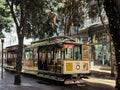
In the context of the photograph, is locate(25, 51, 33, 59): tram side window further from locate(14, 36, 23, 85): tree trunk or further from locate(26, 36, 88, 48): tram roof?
locate(14, 36, 23, 85): tree trunk

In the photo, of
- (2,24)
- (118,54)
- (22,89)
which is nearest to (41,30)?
(2,24)

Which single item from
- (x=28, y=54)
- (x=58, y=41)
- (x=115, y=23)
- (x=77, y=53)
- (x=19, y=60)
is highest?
(x=58, y=41)

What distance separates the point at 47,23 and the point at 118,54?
3146 centimetres

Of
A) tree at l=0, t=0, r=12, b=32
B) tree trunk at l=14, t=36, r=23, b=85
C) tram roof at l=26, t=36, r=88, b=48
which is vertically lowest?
tree trunk at l=14, t=36, r=23, b=85

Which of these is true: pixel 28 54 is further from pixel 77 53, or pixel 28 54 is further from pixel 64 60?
pixel 64 60

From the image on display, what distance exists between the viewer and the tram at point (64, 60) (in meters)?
21.7

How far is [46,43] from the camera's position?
24.7 meters

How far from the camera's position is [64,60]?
21.6 metres

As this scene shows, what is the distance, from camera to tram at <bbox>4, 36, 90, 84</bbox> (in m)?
21.7

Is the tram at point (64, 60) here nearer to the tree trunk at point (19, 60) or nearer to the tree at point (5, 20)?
the tree trunk at point (19, 60)

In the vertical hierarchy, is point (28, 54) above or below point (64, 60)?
above

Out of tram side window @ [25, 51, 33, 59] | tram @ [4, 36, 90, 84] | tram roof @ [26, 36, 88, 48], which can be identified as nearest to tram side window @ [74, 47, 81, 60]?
tram @ [4, 36, 90, 84]

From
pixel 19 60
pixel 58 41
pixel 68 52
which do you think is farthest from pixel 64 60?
pixel 19 60

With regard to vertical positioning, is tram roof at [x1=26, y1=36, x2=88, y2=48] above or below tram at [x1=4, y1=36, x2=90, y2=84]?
above
